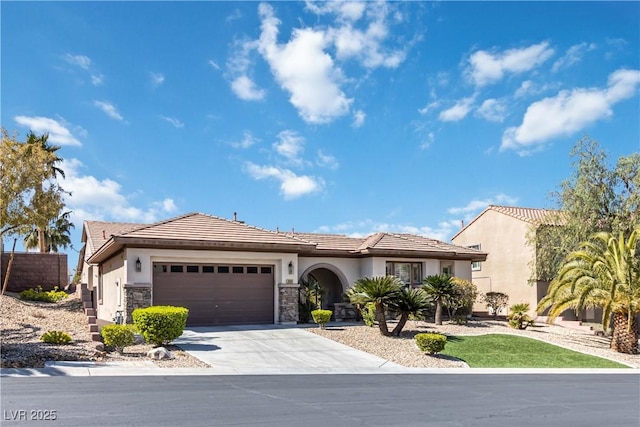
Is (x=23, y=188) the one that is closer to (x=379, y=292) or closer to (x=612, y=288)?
(x=379, y=292)


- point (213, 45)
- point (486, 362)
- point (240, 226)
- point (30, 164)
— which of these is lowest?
point (486, 362)

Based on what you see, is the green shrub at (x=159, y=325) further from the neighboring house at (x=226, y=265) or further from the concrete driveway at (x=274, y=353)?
the neighboring house at (x=226, y=265)

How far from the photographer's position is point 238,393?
10.6 m

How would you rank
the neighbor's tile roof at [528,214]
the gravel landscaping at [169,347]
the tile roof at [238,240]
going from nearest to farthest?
1. the gravel landscaping at [169,347]
2. the tile roof at [238,240]
3. the neighbor's tile roof at [528,214]

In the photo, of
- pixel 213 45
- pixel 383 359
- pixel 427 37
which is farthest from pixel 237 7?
pixel 383 359

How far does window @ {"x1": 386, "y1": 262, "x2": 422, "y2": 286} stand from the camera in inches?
1053

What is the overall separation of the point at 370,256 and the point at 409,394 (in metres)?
14.7

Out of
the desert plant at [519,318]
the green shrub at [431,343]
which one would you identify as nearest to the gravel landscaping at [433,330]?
the green shrub at [431,343]

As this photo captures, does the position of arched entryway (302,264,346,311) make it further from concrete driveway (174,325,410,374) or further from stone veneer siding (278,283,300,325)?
concrete driveway (174,325,410,374)

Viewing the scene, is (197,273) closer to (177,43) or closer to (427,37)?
(177,43)

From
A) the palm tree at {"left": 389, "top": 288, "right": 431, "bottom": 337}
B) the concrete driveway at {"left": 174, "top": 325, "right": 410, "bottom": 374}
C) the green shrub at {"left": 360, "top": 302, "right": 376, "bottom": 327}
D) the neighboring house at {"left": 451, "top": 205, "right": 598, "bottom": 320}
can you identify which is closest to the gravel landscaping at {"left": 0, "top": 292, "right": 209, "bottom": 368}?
the concrete driveway at {"left": 174, "top": 325, "right": 410, "bottom": 374}

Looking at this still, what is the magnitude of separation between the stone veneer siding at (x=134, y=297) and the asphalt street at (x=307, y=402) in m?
8.47

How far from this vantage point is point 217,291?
72.1 ft

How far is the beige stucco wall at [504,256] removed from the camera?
3209 centimetres
